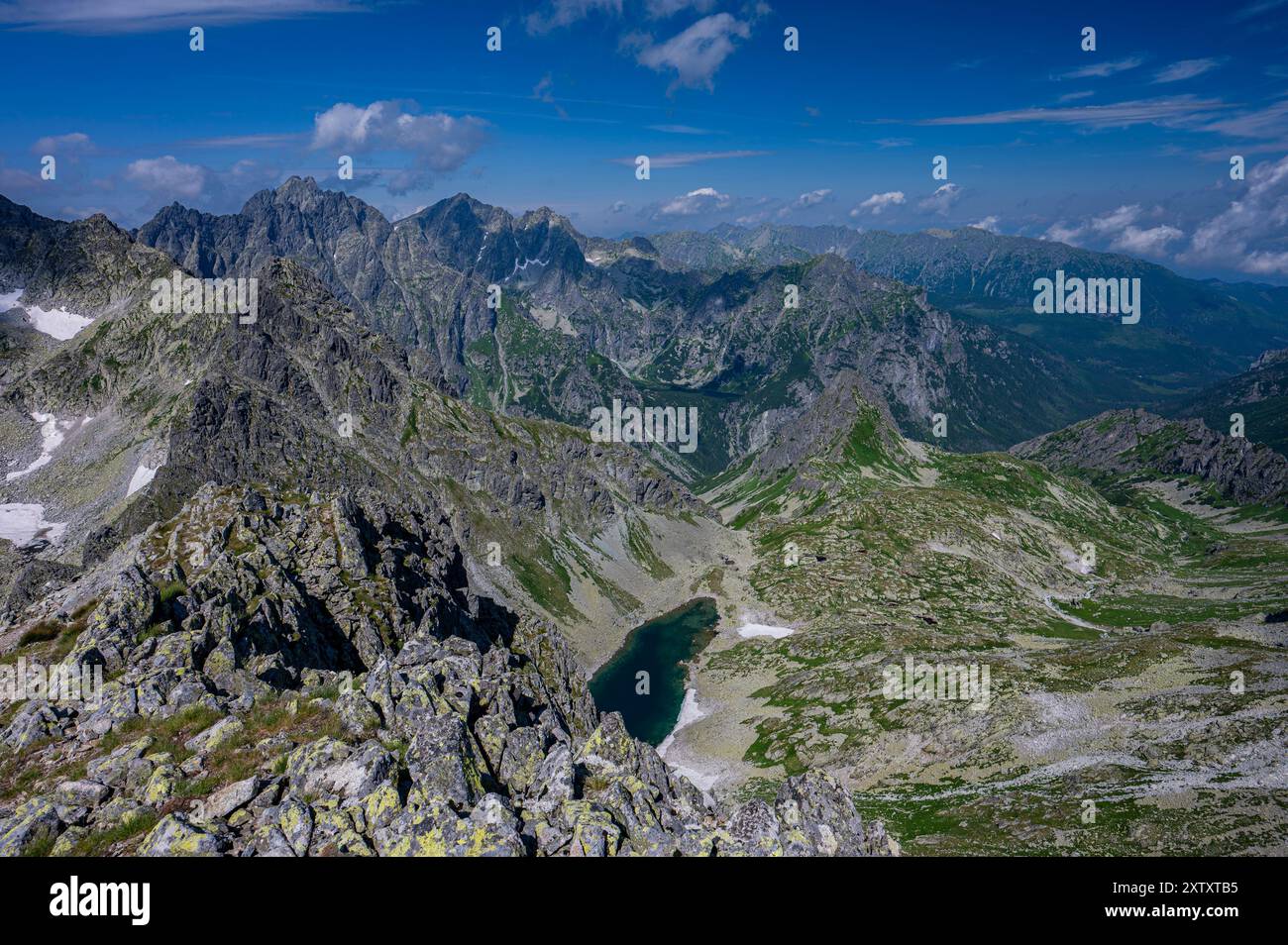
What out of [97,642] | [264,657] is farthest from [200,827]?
[97,642]

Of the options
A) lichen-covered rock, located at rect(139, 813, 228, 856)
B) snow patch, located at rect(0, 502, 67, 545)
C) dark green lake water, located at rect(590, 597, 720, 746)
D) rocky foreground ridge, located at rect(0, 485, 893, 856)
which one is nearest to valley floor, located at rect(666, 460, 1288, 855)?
dark green lake water, located at rect(590, 597, 720, 746)

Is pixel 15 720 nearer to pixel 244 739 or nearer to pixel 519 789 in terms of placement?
pixel 244 739

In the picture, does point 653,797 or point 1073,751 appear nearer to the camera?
point 653,797

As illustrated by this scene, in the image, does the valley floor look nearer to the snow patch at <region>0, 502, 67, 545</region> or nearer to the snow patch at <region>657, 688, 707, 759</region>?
the snow patch at <region>657, 688, 707, 759</region>

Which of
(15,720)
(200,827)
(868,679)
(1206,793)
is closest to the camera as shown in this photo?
(200,827)

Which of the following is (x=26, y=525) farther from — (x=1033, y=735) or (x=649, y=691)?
(x=1033, y=735)

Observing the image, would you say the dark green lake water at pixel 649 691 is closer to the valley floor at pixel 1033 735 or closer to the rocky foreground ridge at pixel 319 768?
the valley floor at pixel 1033 735
